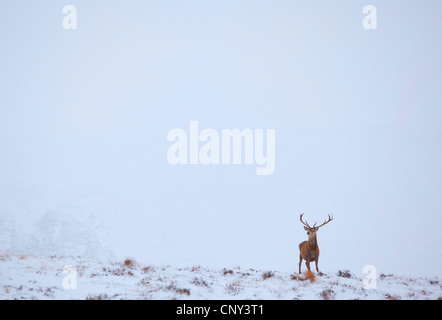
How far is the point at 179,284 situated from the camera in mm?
7918

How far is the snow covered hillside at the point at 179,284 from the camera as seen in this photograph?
23.9ft

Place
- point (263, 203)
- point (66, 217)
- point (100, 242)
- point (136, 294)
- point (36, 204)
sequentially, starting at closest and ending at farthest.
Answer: point (136, 294)
point (100, 242)
point (66, 217)
point (36, 204)
point (263, 203)

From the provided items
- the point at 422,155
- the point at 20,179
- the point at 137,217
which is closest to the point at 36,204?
the point at 20,179

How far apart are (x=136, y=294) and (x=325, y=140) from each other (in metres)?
46.3

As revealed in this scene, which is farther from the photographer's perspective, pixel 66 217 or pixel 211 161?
pixel 211 161

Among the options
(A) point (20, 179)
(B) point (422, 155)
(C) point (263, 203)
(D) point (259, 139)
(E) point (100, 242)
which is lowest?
(E) point (100, 242)

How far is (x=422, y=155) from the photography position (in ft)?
127

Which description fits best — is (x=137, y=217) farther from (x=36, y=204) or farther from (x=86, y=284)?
(x=86, y=284)

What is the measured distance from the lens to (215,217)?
30312 millimetres

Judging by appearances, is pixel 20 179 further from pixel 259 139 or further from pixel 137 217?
pixel 259 139

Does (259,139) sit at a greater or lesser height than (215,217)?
greater

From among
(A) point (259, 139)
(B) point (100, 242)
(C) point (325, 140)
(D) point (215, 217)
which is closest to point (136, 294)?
(B) point (100, 242)

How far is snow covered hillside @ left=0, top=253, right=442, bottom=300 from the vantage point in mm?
7270
